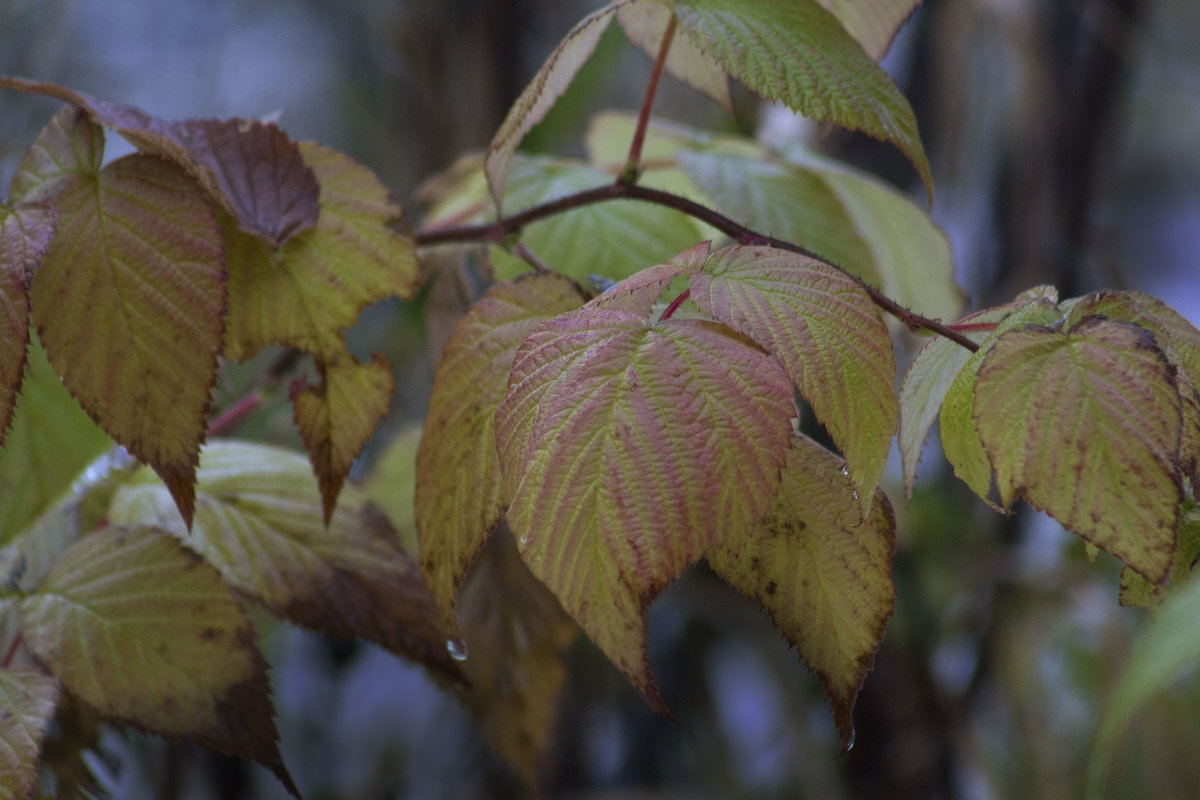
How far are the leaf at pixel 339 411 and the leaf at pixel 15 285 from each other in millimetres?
96

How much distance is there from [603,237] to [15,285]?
28 centimetres

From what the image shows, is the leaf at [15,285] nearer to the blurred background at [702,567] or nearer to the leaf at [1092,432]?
the leaf at [1092,432]

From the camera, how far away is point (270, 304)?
0.37m

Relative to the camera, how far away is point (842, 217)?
1.78 ft

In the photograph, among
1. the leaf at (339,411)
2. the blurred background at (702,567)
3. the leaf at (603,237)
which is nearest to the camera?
the leaf at (339,411)

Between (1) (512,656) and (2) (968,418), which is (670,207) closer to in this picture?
(2) (968,418)

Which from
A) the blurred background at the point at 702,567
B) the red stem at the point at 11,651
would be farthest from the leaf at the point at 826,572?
the blurred background at the point at 702,567

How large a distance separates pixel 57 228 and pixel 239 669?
7.4 inches

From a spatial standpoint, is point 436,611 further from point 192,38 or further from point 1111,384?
point 192,38

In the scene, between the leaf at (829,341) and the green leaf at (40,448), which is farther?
the green leaf at (40,448)

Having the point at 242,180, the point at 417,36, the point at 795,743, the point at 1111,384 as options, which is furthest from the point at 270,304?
the point at 417,36

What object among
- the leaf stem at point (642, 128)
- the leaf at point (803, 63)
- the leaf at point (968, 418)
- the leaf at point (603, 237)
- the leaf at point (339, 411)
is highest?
the leaf at point (803, 63)

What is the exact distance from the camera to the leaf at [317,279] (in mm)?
367

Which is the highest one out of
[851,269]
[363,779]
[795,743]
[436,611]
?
[851,269]
